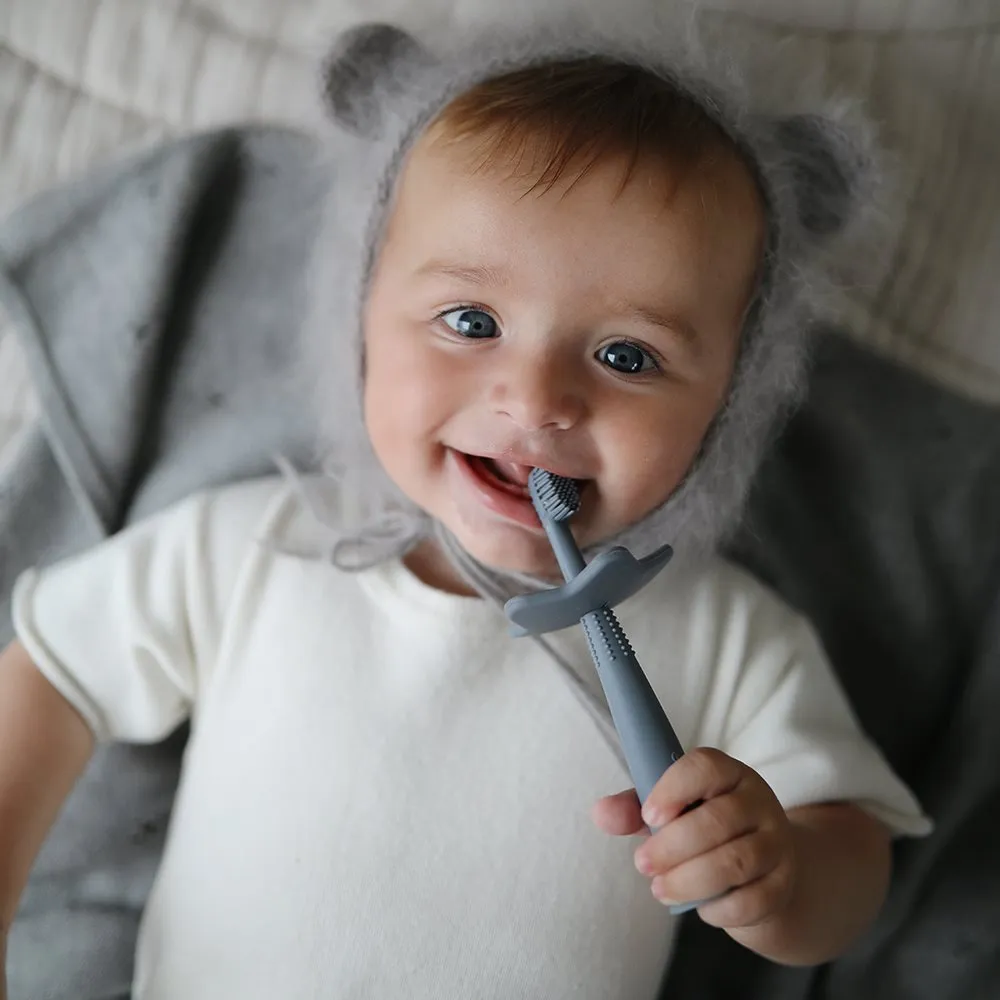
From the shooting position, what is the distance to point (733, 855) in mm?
626

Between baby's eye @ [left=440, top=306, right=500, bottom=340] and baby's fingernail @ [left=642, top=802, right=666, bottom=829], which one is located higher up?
baby's eye @ [left=440, top=306, right=500, bottom=340]

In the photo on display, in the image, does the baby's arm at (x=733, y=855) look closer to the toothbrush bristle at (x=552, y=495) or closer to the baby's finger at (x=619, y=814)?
the baby's finger at (x=619, y=814)

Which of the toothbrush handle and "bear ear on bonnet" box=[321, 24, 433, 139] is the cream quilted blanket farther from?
the toothbrush handle

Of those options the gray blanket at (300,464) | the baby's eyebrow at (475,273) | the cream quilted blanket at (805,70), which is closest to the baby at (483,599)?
the baby's eyebrow at (475,273)

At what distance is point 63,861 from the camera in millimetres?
939

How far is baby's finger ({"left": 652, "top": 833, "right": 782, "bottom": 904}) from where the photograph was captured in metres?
0.61

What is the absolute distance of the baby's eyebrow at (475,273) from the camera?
72 centimetres

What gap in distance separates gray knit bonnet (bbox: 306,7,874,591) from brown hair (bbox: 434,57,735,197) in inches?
0.6

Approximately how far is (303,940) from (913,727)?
2.04 ft

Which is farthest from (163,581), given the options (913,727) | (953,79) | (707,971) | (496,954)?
(953,79)

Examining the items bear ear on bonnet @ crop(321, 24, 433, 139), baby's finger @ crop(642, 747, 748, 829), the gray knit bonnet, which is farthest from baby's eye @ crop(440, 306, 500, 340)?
baby's finger @ crop(642, 747, 748, 829)

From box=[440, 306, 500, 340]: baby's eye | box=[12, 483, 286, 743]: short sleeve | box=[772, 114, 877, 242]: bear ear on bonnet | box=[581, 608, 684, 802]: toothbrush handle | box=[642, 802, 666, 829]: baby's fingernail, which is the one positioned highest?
box=[772, 114, 877, 242]: bear ear on bonnet

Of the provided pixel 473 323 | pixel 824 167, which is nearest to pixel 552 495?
pixel 473 323

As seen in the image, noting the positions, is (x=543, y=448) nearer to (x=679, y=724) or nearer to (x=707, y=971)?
(x=679, y=724)
